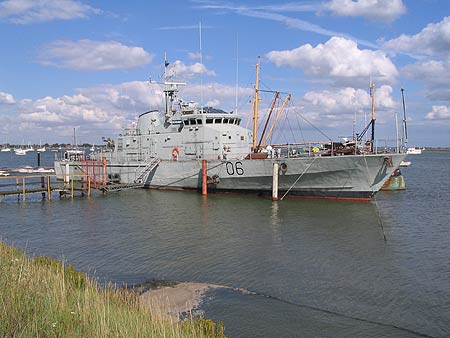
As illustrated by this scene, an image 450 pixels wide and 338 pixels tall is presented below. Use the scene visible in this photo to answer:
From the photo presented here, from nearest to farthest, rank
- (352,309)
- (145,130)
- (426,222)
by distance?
1. (352,309)
2. (426,222)
3. (145,130)

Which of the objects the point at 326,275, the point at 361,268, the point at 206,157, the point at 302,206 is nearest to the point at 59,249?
the point at 326,275

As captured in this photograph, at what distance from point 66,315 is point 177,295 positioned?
4904 mm

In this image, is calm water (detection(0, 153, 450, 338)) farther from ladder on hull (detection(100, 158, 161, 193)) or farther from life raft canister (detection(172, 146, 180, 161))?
life raft canister (detection(172, 146, 180, 161))

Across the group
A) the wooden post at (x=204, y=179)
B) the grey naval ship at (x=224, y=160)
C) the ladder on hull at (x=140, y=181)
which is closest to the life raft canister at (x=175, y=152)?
the grey naval ship at (x=224, y=160)

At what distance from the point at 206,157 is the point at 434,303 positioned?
2379 cm

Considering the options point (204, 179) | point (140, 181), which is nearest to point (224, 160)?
point (204, 179)

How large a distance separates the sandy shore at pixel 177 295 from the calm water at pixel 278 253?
1.39ft

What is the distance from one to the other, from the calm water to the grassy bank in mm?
2691

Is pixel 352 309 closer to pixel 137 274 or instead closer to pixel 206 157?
pixel 137 274

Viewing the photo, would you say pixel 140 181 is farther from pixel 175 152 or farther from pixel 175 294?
pixel 175 294

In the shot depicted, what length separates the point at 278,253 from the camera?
1623 centimetres

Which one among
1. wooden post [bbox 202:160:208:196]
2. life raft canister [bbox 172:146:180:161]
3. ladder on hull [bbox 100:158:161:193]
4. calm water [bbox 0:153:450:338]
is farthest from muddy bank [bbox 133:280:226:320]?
ladder on hull [bbox 100:158:161:193]

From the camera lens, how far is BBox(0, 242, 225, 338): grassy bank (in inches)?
247

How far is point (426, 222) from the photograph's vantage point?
22.8 m
